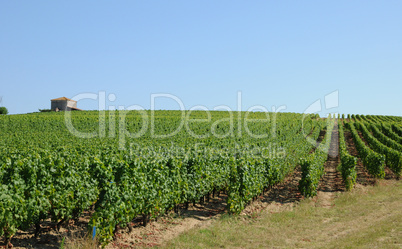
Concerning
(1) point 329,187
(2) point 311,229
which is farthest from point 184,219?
(1) point 329,187

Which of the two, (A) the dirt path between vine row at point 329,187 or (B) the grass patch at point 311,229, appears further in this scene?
(A) the dirt path between vine row at point 329,187

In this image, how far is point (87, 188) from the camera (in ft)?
37.9

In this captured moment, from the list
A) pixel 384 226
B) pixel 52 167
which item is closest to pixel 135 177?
pixel 52 167

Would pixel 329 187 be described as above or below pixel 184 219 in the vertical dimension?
below

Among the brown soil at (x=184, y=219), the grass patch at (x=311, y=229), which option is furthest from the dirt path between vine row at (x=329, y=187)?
the grass patch at (x=311, y=229)

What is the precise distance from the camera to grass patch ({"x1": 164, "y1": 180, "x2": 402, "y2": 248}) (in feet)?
35.4

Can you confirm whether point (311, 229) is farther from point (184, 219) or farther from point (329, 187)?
point (329, 187)

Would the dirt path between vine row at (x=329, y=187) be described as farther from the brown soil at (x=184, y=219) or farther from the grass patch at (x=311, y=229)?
the grass patch at (x=311, y=229)

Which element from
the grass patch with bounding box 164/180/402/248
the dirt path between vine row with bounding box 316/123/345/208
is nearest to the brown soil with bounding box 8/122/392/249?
the dirt path between vine row with bounding box 316/123/345/208

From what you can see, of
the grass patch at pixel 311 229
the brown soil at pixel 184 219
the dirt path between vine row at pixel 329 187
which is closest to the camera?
the brown soil at pixel 184 219

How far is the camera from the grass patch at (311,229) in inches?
425

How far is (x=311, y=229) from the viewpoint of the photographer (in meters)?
12.7

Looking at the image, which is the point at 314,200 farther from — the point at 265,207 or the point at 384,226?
the point at 384,226

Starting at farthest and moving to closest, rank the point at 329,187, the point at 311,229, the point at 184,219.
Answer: the point at 329,187
the point at 184,219
the point at 311,229
